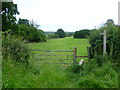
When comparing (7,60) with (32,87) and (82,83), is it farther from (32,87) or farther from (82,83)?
(82,83)

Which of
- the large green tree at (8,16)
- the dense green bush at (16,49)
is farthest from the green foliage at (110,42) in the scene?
the large green tree at (8,16)

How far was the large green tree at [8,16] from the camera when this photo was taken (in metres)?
13.9

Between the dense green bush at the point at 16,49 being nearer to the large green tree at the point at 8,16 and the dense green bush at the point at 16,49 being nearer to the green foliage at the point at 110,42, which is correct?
the green foliage at the point at 110,42

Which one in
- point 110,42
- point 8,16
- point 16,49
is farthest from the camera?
point 8,16

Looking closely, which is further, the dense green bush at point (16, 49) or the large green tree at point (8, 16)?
the large green tree at point (8, 16)

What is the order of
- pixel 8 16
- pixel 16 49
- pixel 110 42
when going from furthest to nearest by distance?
pixel 8 16
pixel 110 42
pixel 16 49

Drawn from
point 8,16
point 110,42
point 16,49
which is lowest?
point 16,49

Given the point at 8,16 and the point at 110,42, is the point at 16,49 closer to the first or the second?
the point at 110,42

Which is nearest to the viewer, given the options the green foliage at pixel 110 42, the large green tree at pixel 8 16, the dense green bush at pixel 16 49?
the green foliage at pixel 110 42

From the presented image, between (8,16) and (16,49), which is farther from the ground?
(8,16)

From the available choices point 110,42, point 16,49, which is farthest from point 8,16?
point 110,42

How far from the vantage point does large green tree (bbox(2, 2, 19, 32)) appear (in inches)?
546

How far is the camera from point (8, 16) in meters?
14.4

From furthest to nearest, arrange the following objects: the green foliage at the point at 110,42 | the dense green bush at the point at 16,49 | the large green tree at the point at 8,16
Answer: the large green tree at the point at 8,16
the dense green bush at the point at 16,49
the green foliage at the point at 110,42
